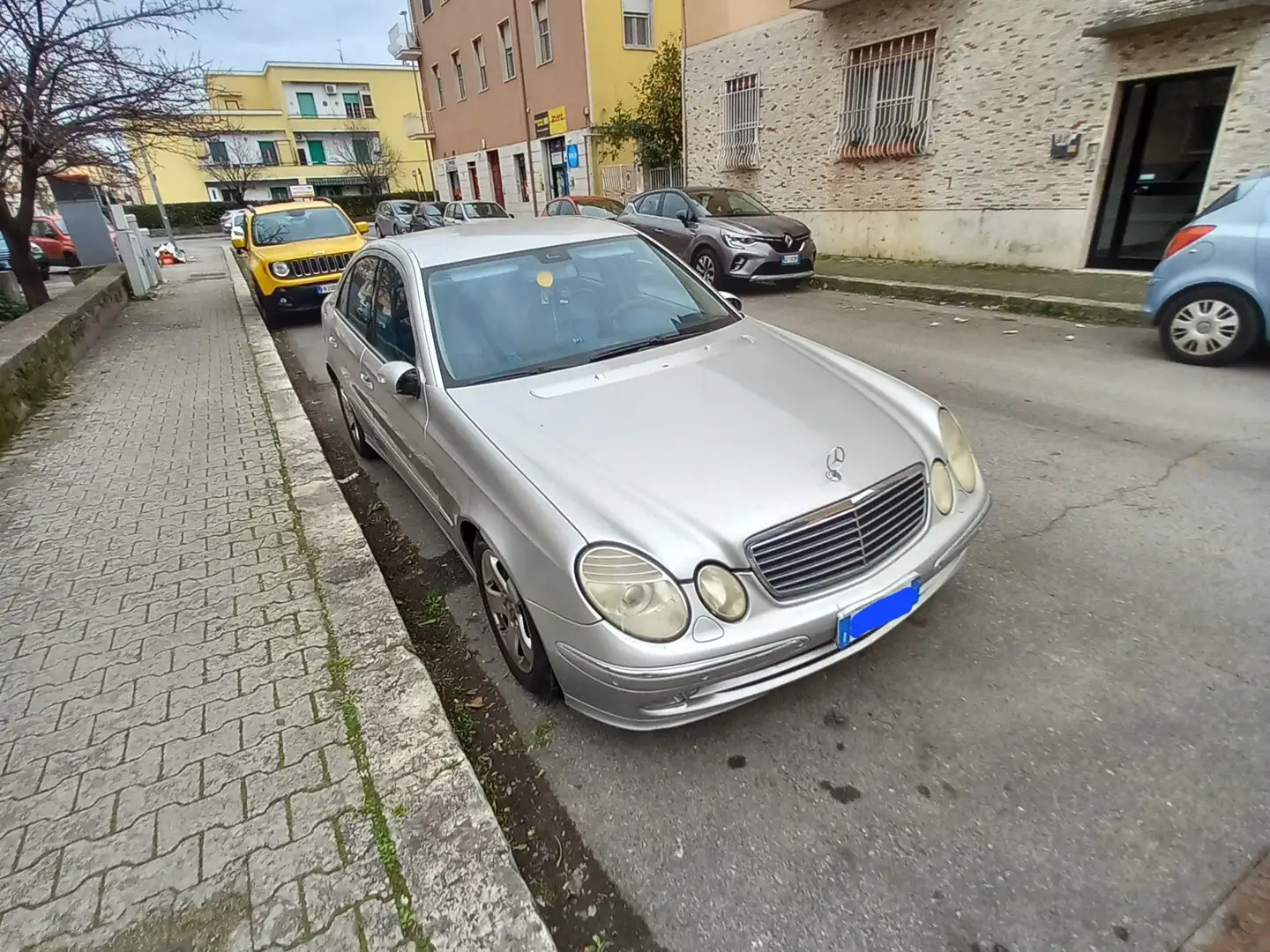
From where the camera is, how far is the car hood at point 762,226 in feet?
34.6

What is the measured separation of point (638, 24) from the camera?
72.5 feet

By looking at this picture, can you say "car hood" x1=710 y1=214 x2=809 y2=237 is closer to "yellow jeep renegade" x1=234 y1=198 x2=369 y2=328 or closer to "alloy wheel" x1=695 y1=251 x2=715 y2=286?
"alloy wheel" x1=695 y1=251 x2=715 y2=286

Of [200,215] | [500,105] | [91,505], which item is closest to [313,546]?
[91,505]

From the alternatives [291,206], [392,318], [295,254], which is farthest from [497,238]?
[291,206]

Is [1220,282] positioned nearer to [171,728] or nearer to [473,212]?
[171,728]

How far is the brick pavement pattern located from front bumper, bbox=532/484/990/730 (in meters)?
0.79

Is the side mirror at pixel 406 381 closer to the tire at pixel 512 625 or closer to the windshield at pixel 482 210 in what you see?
the tire at pixel 512 625

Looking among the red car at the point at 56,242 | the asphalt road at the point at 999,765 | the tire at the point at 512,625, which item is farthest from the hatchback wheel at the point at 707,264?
the red car at the point at 56,242

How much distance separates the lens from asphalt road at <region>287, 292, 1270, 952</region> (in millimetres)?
1828

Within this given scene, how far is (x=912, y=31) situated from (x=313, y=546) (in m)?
12.8

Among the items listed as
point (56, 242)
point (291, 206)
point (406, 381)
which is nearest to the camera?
point (406, 381)

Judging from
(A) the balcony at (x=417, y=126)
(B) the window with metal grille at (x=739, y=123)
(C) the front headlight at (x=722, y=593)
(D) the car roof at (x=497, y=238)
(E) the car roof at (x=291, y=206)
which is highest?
(A) the balcony at (x=417, y=126)

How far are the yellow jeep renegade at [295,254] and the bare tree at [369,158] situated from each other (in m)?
41.7

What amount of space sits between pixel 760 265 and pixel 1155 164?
5.53 m
